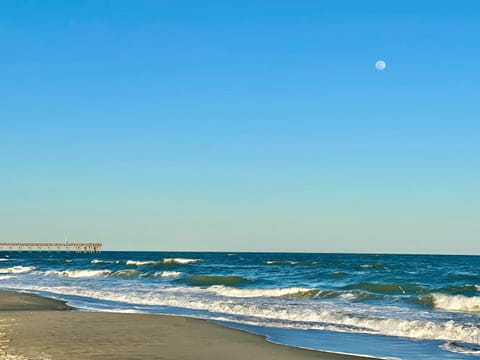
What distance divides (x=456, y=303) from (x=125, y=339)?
1549 centimetres

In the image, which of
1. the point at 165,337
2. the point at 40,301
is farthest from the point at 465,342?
the point at 40,301

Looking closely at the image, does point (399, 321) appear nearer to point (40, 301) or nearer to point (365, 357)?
point (365, 357)

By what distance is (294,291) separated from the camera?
31.1 metres

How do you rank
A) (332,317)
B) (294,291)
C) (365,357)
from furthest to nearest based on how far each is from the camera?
(294,291) < (332,317) < (365,357)

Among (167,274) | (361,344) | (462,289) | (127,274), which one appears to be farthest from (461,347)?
(127,274)

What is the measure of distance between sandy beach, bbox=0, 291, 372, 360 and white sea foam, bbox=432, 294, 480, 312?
10.9 metres

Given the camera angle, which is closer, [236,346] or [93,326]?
[236,346]

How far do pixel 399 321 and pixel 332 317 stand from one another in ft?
8.20

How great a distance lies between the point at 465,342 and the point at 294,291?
15.9 metres

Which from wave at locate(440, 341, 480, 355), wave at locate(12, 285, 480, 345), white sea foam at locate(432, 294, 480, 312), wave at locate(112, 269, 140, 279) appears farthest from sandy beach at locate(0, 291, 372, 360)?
wave at locate(112, 269, 140, 279)

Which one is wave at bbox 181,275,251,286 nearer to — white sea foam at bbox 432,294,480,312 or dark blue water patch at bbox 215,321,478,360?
white sea foam at bbox 432,294,480,312

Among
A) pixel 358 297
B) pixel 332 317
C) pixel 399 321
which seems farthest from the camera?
pixel 358 297

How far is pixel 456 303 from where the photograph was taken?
25000 mm

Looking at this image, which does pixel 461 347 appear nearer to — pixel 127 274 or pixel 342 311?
pixel 342 311
